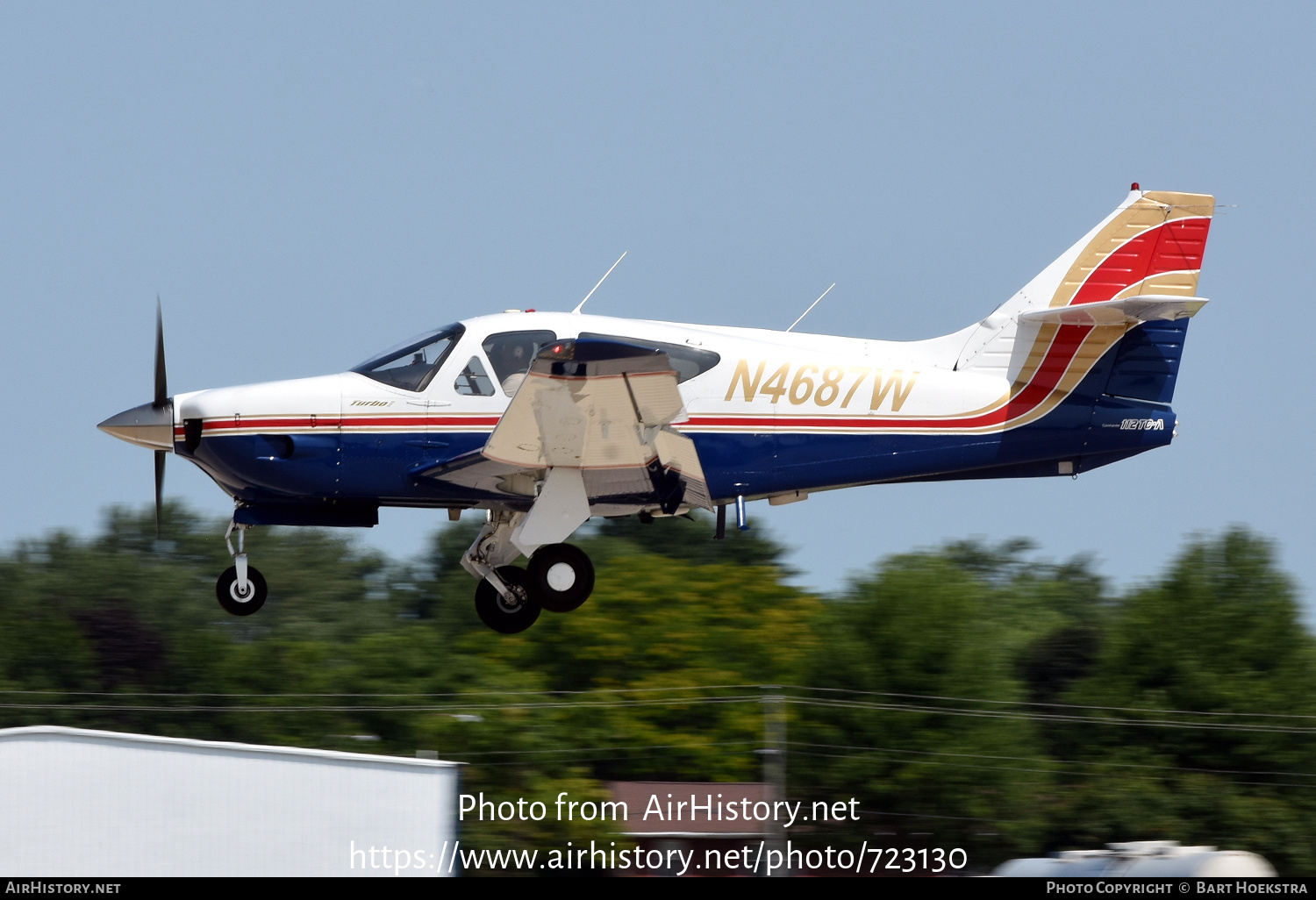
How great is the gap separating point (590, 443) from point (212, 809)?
5.57 metres

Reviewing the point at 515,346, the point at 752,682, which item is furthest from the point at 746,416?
the point at 752,682

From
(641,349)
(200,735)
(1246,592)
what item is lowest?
(200,735)

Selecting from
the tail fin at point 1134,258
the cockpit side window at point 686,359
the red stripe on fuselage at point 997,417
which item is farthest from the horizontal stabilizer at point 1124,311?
the cockpit side window at point 686,359

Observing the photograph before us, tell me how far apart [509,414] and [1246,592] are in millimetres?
23549

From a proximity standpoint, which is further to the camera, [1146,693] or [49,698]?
[49,698]

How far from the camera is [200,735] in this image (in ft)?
106

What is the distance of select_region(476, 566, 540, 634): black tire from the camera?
45.0ft

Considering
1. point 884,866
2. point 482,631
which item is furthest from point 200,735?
point 884,866

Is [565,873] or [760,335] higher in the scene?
[760,335]

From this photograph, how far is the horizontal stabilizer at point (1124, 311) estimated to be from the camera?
13.2 meters

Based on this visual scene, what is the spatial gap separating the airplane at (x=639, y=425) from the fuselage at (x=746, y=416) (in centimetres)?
2

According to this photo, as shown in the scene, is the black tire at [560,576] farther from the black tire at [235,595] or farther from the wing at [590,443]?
the black tire at [235,595]

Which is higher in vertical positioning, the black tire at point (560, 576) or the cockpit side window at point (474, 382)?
the cockpit side window at point (474, 382)
